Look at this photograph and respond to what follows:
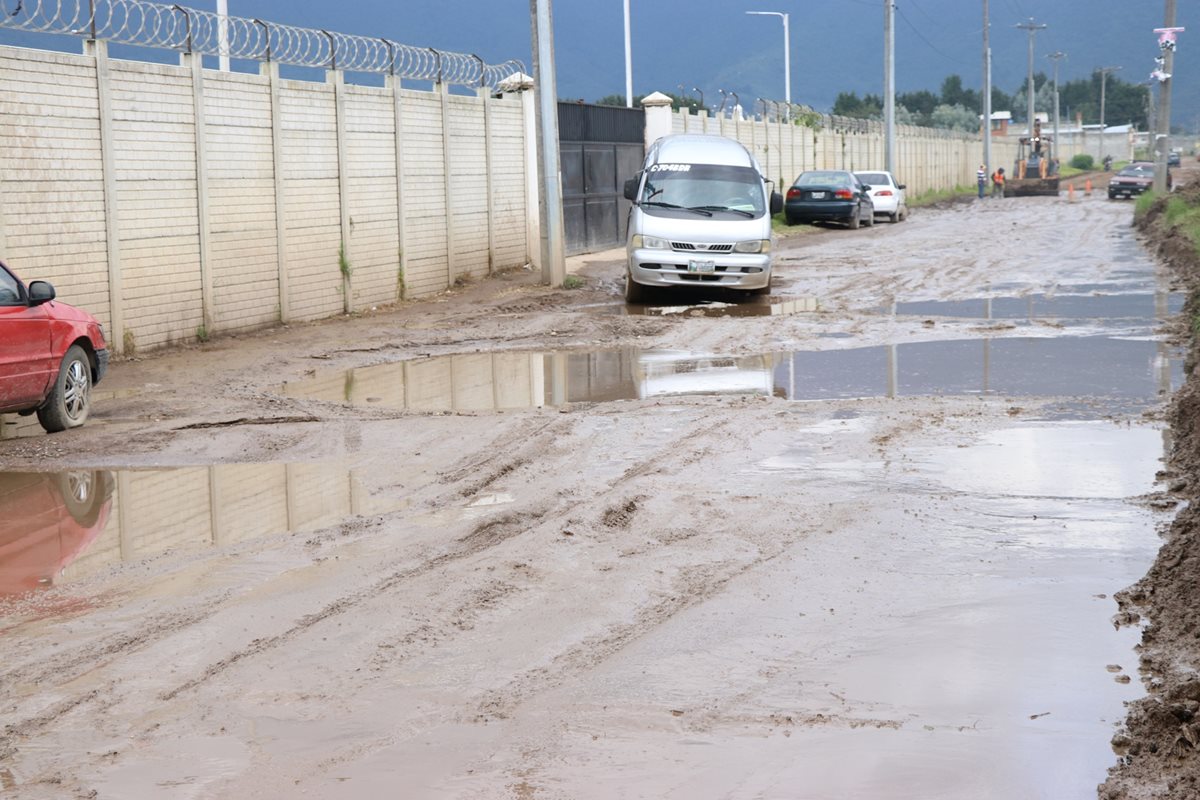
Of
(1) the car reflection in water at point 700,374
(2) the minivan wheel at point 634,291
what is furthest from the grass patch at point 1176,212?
(1) the car reflection in water at point 700,374

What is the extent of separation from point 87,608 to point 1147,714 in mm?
4216

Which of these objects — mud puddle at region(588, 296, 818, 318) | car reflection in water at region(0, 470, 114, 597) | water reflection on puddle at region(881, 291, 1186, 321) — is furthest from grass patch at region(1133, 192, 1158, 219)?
car reflection in water at region(0, 470, 114, 597)

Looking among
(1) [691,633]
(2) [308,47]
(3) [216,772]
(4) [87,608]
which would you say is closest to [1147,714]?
(1) [691,633]

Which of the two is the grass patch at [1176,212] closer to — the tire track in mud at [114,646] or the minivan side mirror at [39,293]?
the minivan side mirror at [39,293]

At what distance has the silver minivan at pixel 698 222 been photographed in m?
19.8

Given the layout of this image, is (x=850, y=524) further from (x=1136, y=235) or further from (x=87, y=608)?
(x=1136, y=235)

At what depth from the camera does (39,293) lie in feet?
34.4

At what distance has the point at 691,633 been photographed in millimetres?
6035

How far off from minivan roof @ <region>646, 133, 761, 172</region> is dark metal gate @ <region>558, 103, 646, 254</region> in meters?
6.39

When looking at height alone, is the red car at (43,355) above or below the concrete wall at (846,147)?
below

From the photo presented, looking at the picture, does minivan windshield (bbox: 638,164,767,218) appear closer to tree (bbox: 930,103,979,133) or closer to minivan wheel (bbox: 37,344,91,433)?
minivan wheel (bbox: 37,344,91,433)

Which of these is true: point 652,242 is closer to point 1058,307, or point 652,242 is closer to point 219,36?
point 1058,307

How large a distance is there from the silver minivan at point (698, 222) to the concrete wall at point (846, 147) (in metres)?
14.6

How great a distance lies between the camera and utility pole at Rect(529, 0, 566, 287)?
22.4 metres
